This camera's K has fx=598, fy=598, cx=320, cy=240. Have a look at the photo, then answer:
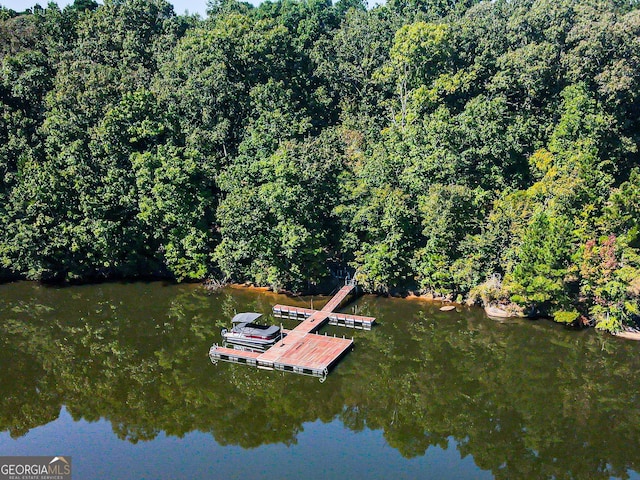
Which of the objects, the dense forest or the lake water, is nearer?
the lake water

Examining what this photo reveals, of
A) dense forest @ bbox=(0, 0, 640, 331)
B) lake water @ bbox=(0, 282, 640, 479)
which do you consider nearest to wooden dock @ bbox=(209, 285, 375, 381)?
lake water @ bbox=(0, 282, 640, 479)

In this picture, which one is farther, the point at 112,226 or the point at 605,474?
the point at 112,226

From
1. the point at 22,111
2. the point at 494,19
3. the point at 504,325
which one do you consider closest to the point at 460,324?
the point at 504,325

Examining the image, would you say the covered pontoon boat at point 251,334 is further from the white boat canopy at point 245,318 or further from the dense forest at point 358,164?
the dense forest at point 358,164

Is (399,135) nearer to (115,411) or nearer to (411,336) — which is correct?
(411,336)

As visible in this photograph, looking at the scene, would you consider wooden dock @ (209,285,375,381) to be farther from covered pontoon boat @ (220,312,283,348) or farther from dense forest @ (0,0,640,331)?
dense forest @ (0,0,640,331)

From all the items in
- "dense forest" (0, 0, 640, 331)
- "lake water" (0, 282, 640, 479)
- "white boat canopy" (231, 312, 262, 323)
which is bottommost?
"lake water" (0, 282, 640, 479)

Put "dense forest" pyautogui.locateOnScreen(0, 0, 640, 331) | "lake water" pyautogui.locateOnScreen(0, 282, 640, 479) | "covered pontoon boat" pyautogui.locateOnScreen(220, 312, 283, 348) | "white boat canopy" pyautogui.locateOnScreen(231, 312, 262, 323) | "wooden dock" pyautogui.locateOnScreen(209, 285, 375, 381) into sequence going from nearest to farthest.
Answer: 1. "lake water" pyautogui.locateOnScreen(0, 282, 640, 479)
2. "wooden dock" pyautogui.locateOnScreen(209, 285, 375, 381)
3. "covered pontoon boat" pyautogui.locateOnScreen(220, 312, 283, 348)
4. "white boat canopy" pyautogui.locateOnScreen(231, 312, 262, 323)
5. "dense forest" pyautogui.locateOnScreen(0, 0, 640, 331)
